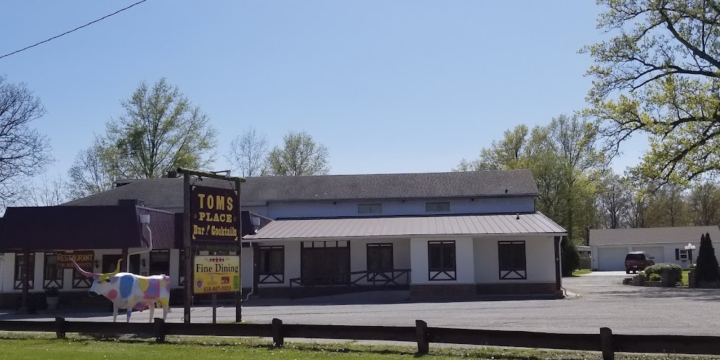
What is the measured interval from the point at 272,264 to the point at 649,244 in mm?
42341

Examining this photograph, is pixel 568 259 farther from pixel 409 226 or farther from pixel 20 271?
pixel 20 271

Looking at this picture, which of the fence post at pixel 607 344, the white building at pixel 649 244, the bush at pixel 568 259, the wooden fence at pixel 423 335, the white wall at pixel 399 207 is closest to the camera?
the wooden fence at pixel 423 335

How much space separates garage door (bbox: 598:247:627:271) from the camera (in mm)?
68188

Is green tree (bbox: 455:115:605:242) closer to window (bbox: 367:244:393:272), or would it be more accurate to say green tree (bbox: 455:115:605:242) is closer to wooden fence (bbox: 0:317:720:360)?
window (bbox: 367:244:393:272)

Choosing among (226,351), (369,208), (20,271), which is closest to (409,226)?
(369,208)

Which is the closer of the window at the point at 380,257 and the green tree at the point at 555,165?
the window at the point at 380,257

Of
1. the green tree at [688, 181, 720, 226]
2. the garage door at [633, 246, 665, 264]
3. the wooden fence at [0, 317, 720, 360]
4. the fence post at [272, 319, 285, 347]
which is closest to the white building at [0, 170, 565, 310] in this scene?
the wooden fence at [0, 317, 720, 360]

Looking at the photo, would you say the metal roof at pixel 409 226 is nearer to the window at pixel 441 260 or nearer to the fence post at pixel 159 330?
the window at pixel 441 260

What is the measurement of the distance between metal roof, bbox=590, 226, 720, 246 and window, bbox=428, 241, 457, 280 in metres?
38.4

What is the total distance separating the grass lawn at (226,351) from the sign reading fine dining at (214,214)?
3543mm

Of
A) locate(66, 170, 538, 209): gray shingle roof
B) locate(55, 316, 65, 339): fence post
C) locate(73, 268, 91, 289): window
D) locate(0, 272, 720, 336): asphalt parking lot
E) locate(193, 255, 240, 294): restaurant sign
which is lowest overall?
locate(0, 272, 720, 336): asphalt parking lot

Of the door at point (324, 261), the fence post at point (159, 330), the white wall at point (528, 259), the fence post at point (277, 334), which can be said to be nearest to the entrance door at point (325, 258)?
the door at point (324, 261)

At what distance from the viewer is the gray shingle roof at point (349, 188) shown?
4078 centimetres

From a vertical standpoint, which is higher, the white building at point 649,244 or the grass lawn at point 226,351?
the white building at point 649,244
